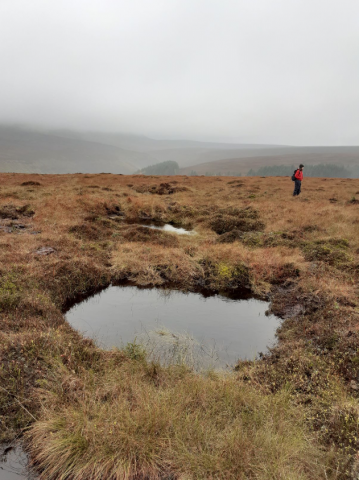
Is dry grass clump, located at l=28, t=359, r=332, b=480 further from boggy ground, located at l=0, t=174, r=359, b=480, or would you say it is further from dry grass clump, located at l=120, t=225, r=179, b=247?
dry grass clump, located at l=120, t=225, r=179, b=247

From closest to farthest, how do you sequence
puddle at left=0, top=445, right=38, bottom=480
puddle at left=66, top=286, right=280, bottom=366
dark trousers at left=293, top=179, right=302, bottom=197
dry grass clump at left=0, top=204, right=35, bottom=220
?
puddle at left=0, top=445, right=38, bottom=480 < puddle at left=66, top=286, right=280, bottom=366 < dry grass clump at left=0, top=204, right=35, bottom=220 < dark trousers at left=293, top=179, right=302, bottom=197

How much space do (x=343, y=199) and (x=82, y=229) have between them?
85.9ft

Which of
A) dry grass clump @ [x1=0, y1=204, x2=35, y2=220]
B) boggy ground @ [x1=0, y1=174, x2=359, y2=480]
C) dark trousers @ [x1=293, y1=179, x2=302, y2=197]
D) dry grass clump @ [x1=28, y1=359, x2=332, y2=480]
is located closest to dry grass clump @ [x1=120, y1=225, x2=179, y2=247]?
boggy ground @ [x1=0, y1=174, x2=359, y2=480]

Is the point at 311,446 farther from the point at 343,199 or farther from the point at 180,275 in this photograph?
the point at 343,199

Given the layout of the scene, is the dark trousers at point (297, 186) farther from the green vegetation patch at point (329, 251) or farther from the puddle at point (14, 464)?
the puddle at point (14, 464)

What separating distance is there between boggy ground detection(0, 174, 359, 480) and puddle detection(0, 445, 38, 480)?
19 centimetres

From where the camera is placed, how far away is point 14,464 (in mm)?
4863

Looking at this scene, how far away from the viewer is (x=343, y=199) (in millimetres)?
29891

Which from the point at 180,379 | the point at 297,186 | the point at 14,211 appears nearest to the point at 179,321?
the point at 180,379

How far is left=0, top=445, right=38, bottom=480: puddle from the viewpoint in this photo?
15.4 feet

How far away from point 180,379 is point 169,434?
5.97 feet

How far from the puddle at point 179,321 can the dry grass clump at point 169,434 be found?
2.42 metres

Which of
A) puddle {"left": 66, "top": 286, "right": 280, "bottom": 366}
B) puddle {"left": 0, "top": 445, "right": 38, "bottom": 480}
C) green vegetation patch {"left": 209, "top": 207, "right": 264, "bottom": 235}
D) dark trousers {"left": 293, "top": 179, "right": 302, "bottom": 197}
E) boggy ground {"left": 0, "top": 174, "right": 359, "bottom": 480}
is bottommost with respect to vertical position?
puddle {"left": 66, "top": 286, "right": 280, "bottom": 366}

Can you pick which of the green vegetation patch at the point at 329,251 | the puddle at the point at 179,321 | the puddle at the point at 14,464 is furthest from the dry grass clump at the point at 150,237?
the puddle at the point at 14,464
